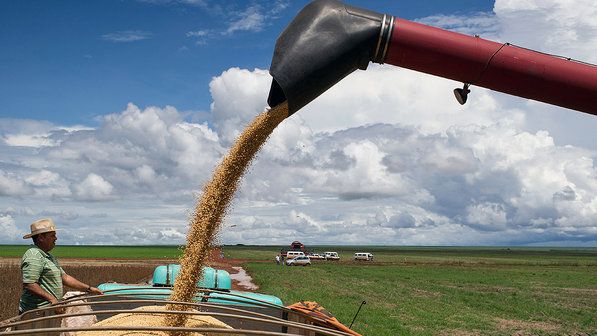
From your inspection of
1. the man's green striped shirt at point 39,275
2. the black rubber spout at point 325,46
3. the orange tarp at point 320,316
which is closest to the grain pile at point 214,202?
the black rubber spout at point 325,46

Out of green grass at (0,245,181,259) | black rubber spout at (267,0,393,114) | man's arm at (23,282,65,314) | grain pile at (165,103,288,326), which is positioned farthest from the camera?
green grass at (0,245,181,259)

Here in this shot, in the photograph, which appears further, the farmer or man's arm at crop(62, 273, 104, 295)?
man's arm at crop(62, 273, 104, 295)

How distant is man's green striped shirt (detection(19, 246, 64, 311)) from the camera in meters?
5.10

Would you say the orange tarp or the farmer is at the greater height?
the farmer

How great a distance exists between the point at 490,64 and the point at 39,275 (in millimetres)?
3878

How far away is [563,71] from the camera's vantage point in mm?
3404

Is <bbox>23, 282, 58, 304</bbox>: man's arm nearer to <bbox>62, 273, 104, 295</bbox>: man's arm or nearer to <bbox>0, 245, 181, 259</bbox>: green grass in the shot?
<bbox>62, 273, 104, 295</bbox>: man's arm

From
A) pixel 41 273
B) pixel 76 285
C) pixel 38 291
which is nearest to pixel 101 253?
pixel 76 285

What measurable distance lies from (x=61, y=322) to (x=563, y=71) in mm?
3456

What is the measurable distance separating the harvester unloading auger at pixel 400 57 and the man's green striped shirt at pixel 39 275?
2877mm

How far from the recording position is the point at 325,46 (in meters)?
3.33

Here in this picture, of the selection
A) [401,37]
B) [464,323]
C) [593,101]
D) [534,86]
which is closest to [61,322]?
[401,37]

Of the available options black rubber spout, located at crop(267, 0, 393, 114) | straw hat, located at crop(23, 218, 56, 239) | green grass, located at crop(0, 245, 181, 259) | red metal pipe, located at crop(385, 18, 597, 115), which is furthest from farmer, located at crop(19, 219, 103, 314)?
green grass, located at crop(0, 245, 181, 259)

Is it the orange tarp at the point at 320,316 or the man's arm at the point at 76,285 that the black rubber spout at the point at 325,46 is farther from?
the man's arm at the point at 76,285
